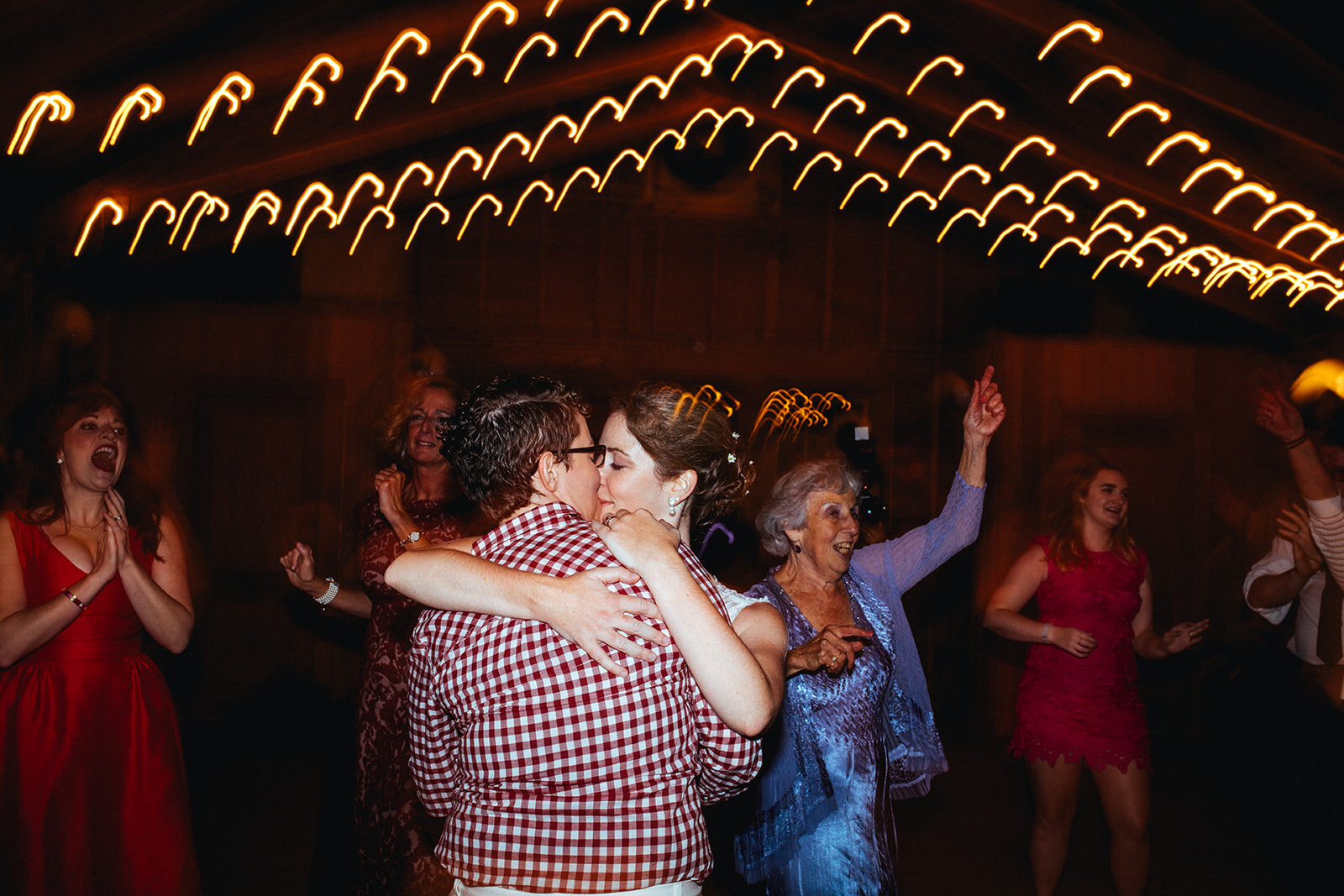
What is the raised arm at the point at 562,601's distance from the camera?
1218mm

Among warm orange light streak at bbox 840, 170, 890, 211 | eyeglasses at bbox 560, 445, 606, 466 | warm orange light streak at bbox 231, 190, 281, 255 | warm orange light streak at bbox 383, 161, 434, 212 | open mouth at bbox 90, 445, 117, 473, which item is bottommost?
eyeglasses at bbox 560, 445, 606, 466

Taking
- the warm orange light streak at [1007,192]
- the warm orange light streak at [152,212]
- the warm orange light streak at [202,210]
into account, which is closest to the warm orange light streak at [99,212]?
the warm orange light streak at [152,212]

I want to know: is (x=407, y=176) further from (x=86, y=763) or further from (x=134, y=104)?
(x=86, y=763)

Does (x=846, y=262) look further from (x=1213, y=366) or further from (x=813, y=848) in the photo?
(x=813, y=848)

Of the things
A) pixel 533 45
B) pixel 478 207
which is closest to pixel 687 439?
pixel 533 45

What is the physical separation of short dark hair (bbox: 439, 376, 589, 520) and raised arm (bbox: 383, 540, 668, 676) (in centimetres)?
15

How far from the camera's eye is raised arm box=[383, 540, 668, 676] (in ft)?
4.00

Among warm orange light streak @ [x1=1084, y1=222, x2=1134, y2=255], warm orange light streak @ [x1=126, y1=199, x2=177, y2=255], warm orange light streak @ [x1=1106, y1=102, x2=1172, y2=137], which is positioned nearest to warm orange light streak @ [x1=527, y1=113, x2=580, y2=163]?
warm orange light streak @ [x1=126, y1=199, x2=177, y2=255]

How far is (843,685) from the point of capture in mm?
2465

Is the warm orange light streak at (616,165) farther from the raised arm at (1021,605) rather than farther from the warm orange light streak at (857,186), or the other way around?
the raised arm at (1021,605)

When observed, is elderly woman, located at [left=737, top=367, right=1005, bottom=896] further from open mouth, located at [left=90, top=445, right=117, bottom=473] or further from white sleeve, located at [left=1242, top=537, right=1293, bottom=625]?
open mouth, located at [left=90, top=445, right=117, bottom=473]

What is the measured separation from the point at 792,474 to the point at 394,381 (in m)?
4.24

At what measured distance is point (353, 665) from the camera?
20.6 ft

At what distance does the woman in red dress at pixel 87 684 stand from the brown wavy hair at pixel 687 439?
161 cm
